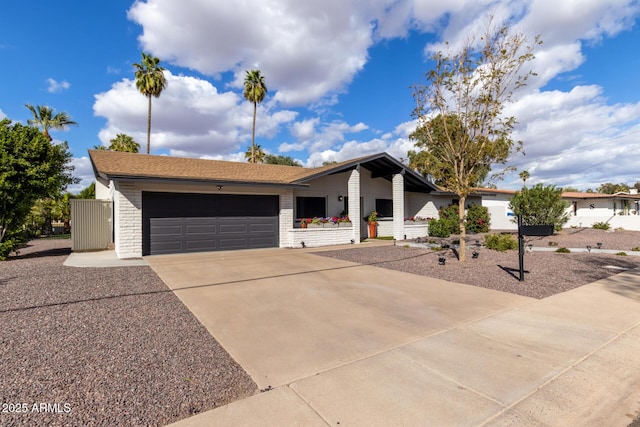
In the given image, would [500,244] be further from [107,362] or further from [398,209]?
[107,362]

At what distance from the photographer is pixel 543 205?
55.6 ft

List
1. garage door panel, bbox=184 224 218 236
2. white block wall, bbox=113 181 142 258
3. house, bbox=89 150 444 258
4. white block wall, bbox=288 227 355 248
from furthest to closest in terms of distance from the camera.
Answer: white block wall, bbox=288 227 355 248 < garage door panel, bbox=184 224 218 236 < house, bbox=89 150 444 258 < white block wall, bbox=113 181 142 258

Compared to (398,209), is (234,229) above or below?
below

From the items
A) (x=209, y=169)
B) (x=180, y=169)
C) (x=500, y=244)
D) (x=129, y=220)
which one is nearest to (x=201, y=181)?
(x=180, y=169)

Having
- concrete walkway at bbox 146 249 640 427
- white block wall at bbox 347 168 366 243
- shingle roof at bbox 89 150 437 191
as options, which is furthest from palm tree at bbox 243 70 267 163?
concrete walkway at bbox 146 249 640 427

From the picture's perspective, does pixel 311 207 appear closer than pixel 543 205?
Yes

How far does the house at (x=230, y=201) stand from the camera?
10812mm

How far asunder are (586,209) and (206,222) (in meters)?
41.4

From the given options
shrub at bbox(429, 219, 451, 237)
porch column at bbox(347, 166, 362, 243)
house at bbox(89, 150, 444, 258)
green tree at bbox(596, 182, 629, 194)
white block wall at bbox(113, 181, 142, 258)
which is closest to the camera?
white block wall at bbox(113, 181, 142, 258)

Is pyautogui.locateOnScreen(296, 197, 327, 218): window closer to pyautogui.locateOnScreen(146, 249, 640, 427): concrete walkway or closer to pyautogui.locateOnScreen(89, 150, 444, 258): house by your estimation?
pyautogui.locateOnScreen(89, 150, 444, 258): house

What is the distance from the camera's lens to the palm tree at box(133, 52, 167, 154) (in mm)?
25594

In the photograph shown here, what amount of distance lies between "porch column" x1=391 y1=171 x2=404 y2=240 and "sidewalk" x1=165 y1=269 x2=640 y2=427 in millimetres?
11847

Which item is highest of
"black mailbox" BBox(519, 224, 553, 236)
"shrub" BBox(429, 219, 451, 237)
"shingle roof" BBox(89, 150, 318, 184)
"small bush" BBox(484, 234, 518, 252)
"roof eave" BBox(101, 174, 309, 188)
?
"shingle roof" BBox(89, 150, 318, 184)

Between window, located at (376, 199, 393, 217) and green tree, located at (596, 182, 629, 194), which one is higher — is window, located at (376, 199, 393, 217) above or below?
below
